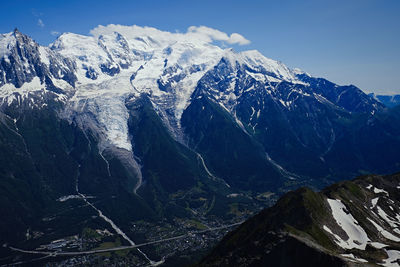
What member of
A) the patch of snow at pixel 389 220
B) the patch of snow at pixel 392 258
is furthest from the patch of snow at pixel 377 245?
the patch of snow at pixel 389 220

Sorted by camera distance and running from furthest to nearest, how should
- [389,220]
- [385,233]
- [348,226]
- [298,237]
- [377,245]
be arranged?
1. [389,220]
2. [385,233]
3. [348,226]
4. [377,245]
5. [298,237]

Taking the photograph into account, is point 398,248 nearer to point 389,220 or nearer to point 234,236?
point 389,220

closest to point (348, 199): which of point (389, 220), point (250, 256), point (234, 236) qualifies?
point (389, 220)

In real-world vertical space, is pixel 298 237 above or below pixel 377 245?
above

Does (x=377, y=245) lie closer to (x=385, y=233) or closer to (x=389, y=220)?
(x=385, y=233)

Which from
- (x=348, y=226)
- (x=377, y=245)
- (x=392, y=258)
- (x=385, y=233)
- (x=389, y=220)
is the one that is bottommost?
(x=392, y=258)

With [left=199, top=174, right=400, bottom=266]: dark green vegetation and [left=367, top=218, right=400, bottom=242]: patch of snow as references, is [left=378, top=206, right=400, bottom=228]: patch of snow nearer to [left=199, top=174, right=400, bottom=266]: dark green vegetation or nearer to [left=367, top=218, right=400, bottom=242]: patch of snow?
[left=199, top=174, right=400, bottom=266]: dark green vegetation

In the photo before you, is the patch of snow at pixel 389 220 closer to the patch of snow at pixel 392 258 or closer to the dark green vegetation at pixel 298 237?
the dark green vegetation at pixel 298 237

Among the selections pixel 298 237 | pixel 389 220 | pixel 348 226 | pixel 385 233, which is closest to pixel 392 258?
pixel 348 226

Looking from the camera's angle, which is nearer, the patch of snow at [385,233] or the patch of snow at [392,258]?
the patch of snow at [392,258]
